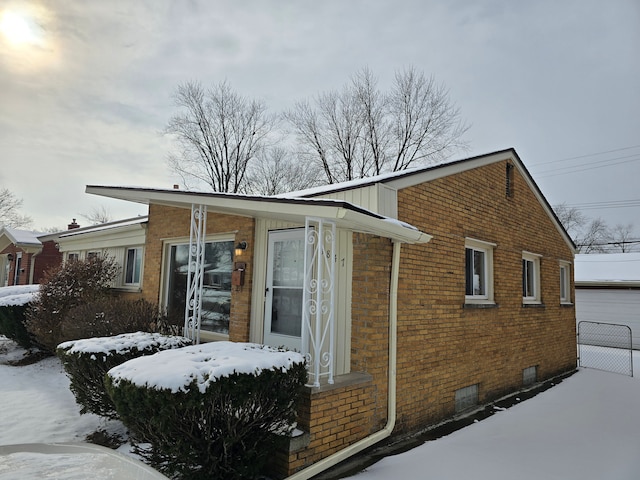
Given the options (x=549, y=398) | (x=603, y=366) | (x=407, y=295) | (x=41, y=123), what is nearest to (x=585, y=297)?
(x=603, y=366)

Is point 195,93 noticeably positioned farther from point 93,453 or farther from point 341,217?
point 93,453

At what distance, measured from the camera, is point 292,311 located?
19.3 feet

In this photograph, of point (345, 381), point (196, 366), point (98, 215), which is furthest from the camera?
point (98, 215)

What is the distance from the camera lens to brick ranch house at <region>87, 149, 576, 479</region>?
4.45 metres

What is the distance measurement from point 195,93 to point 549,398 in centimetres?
2905

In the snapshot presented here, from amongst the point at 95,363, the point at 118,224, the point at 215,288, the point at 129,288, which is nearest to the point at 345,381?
the point at 95,363

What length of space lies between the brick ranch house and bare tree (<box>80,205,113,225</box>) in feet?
145

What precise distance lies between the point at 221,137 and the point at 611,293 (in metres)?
25.2

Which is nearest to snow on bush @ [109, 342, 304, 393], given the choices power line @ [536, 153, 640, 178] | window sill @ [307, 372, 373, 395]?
window sill @ [307, 372, 373, 395]

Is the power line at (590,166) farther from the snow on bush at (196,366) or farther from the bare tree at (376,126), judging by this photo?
the snow on bush at (196,366)

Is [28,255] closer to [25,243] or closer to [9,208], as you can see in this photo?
[25,243]

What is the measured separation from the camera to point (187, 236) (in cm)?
775

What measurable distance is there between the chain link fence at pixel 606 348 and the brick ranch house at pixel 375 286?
3.61 metres

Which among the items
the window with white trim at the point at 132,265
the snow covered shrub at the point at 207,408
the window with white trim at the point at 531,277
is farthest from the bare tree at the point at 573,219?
the snow covered shrub at the point at 207,408
